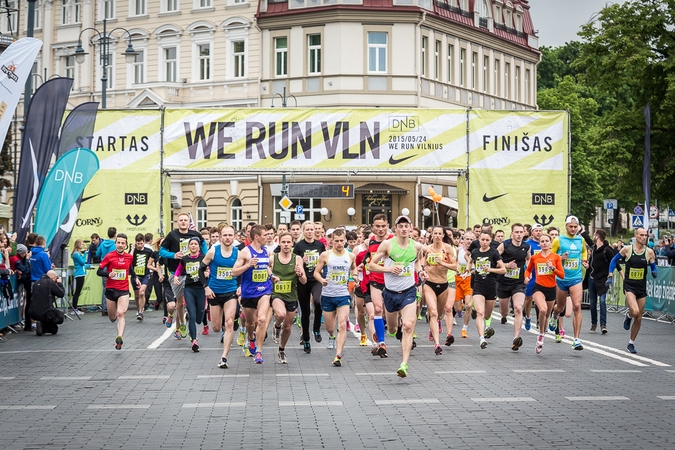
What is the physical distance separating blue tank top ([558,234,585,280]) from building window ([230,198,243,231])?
37733 mm

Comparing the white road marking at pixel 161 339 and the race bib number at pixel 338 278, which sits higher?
the race bib number at pixel 338 278

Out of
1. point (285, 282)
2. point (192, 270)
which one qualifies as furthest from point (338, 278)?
point (192, 270)

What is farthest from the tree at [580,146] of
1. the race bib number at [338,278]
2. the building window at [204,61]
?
the race bib number at [338,278]

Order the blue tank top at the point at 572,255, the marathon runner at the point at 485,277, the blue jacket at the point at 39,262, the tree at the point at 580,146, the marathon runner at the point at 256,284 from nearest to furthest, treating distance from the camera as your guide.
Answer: the marathon runner at the point at 256,284
the blue tank top at the point at 572,255
the marathon runner at the point at 485,277
the blue jacket at the point at 39,262
the tree at the point at 580,146

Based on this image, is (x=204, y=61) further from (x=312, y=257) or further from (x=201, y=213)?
(x=312, y=257)

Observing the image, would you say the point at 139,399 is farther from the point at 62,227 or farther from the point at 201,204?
the point at 201,204

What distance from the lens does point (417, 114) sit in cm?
2820

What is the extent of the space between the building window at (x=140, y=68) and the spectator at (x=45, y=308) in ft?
129

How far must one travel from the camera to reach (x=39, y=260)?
22.1 meters

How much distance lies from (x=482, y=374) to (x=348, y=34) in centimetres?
4095

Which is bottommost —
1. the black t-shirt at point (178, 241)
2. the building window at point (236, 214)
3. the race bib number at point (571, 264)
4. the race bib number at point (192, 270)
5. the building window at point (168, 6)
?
the race bib number at point (192, 270)

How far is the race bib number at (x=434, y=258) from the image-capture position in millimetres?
17391

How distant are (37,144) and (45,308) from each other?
3.09 m

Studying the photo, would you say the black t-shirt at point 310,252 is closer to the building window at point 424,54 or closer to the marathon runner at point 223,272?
the marathon runner at point 223,272
